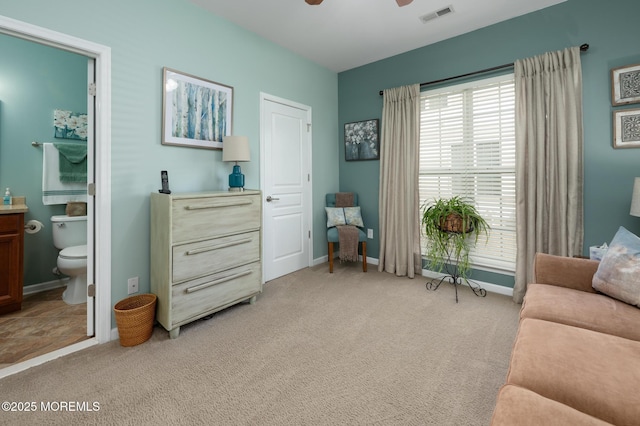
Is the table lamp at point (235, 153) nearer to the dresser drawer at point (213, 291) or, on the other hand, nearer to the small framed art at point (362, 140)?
the dresser drawer at point (213, 291)

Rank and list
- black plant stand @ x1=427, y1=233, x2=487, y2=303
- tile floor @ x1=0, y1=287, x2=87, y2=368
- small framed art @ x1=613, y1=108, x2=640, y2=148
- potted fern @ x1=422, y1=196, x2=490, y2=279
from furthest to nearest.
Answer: black plant stand @ x1=427, y1=233, x2=487, y2=303 → potted fern @ x1=422, y1=196, x2=490, y2=279 → small framed art @ x1=613, y1=108, x2=640, y2=148 → tile floor @ x1=0, y1=287, x2=87, y2=368

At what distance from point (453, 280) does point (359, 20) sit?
2927 mm

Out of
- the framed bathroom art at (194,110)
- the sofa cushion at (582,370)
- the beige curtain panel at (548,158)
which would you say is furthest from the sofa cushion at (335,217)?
the sofa cushion at (582,370)

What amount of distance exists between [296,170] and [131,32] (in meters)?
2.07

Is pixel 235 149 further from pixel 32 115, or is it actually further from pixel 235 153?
pixel 32 115

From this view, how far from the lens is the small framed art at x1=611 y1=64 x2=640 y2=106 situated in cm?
229

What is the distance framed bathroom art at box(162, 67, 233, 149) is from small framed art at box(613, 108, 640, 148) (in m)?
3.36

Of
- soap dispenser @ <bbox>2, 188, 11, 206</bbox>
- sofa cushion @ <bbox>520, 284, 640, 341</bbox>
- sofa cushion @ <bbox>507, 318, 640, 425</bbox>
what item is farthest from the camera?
soap dispenser @ <bbox>2, 188, 11, 206</bbox>

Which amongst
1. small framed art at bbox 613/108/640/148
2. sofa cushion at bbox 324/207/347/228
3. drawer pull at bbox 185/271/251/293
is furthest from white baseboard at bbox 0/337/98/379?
small framed art at bbox 613/108/640/148

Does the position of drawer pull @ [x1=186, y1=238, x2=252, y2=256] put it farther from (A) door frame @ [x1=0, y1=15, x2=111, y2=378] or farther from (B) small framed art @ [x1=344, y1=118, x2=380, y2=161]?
(B) small framed art @ [x1=344, y1=118, x2=380, y2=161]

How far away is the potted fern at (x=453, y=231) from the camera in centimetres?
291

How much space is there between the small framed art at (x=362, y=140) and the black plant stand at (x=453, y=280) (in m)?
1.61

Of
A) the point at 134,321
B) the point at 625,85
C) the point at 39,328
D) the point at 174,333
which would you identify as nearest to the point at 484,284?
the point at 625,85

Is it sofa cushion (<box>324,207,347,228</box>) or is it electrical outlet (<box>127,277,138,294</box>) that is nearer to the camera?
electrical outlet (<box>127,277,138,294</box>)
